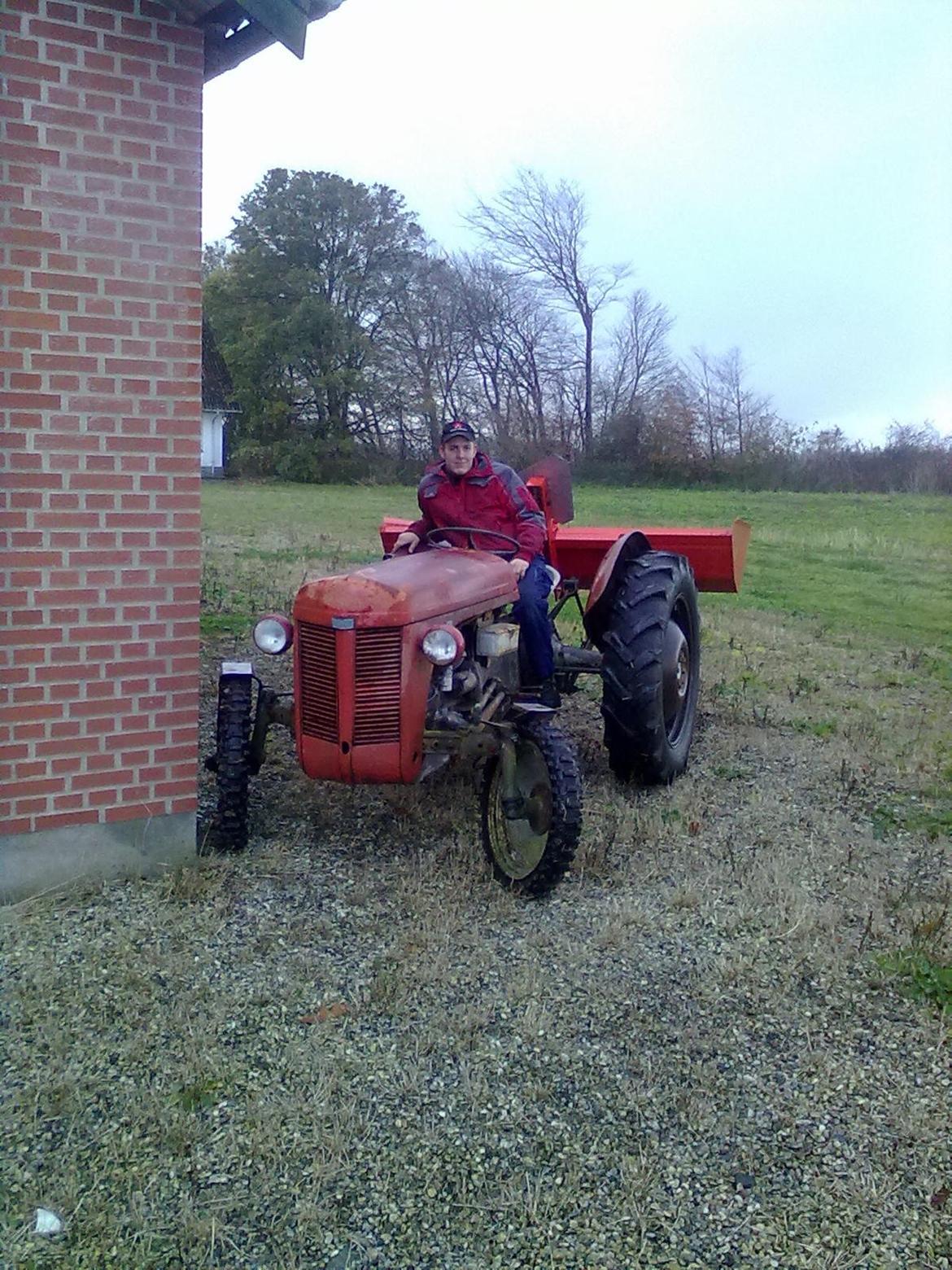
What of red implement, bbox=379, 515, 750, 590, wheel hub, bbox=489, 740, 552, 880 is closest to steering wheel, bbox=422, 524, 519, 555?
wheel hub, bbox=489, 740, 552, 880

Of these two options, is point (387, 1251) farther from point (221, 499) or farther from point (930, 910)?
point (221, 499)

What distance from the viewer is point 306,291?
35625 millimetres

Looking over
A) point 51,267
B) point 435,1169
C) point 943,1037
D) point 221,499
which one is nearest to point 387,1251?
point 435,1169

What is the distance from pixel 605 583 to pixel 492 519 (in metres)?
0.75

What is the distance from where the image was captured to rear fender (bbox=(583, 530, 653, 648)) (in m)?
5.66

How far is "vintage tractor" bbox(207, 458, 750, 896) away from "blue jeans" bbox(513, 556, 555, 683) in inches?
2.2

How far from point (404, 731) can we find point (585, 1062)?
4.72 feet

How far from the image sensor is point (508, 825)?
4652mm

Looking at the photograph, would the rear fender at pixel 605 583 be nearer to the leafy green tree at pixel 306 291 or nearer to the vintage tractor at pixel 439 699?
the vintage tractor at pixel 439 699

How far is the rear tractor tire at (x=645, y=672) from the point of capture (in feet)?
17.6

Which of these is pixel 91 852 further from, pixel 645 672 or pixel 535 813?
pixel 645 672

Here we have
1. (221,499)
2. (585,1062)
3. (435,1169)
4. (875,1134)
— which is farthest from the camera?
(221,499)

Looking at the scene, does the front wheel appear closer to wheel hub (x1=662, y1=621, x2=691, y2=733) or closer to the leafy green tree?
wheel hub (x1=662, y1=621, x2=691, y2=733)

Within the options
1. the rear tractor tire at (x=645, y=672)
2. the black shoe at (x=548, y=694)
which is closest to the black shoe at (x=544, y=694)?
the black shoe at (x=548, y=694)
